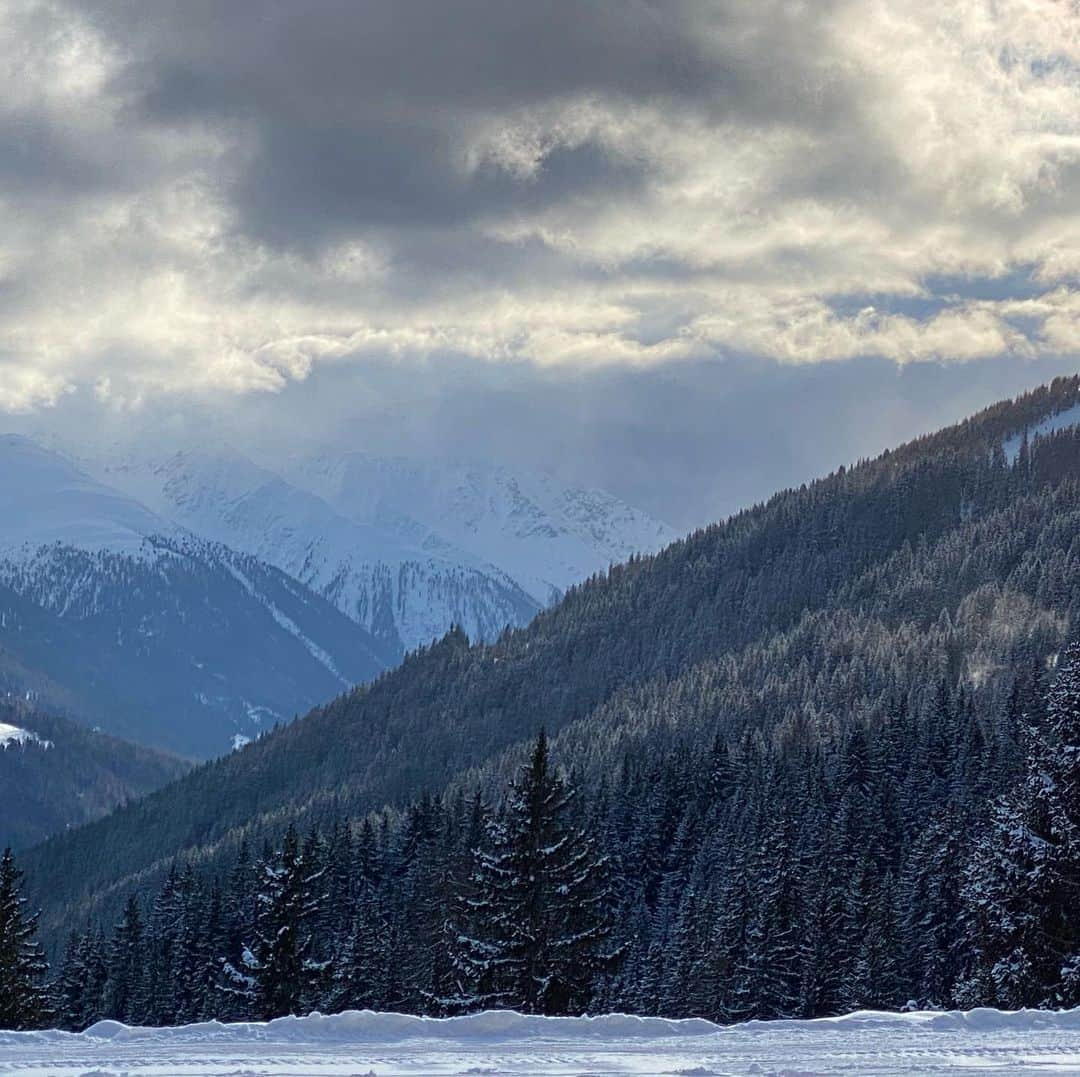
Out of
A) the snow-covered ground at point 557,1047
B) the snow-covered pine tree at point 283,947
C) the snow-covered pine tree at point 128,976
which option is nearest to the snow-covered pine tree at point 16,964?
the snow-covered pine tree at point 283,947

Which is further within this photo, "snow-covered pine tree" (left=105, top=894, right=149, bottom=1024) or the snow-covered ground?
"snow-covered pine tree" (left=105, top=894, right=149, bottom=1024)

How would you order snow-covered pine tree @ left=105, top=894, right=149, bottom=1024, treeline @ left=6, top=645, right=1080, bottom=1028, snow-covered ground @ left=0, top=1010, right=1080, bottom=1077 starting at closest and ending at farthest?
snow-covered ground @ left=0, top=1010, right=1080, bottom=1077
treeline @ left=6, top=645, right=1080, bottom=1028
snow-covered pine tree @ left=105, top=894, right=149, bottom=1024

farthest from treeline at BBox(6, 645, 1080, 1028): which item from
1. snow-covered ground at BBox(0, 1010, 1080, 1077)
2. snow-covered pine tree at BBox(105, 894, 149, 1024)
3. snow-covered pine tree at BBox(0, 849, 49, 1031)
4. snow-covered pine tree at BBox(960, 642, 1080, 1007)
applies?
snow-covered ground at BBox(0, 1010, 1080, 1077)

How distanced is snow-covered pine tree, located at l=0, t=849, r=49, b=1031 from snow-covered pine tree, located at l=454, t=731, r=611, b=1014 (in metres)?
16.9

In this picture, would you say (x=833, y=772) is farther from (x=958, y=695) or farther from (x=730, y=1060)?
(x=730, y=1060)

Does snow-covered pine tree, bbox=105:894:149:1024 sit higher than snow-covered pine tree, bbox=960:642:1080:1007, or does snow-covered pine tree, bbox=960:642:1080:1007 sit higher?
snow-covered pine tree, bbox=960:642:1080:1007

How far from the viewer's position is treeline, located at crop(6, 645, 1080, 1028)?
3450cm

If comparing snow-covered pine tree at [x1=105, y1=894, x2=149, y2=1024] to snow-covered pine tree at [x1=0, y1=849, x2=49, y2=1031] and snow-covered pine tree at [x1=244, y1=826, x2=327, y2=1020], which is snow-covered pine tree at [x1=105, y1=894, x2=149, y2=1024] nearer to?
snow-covered pine tree at [x1=0, y1=849, x2=49, y2=1031]

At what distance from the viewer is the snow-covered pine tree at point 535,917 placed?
37.4 m

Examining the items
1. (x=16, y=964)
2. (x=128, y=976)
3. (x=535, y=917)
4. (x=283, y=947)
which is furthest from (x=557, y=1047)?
(x=128, y=976)

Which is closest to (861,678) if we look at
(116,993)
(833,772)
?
(833,772)

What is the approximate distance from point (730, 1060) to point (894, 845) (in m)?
70.2

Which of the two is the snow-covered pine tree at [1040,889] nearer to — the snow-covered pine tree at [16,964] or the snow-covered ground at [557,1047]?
the snow-covered ground at [557,1047]

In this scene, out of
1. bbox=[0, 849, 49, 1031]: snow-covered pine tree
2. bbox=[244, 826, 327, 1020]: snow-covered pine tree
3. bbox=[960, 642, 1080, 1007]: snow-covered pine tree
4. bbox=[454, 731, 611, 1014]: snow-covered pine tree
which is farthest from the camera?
bbox=[0, 849, 49, 1031]: snow-covered pine tree
